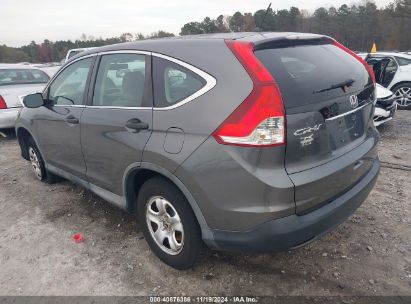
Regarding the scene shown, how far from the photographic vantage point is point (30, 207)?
413 cm

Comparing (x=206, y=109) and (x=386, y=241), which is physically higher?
(x=206, y=109)

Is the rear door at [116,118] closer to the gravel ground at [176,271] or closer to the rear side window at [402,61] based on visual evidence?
the gravel ground at [176,271]

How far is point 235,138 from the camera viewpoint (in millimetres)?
2068

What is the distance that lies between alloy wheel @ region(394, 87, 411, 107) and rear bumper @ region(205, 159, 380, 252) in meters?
7.92

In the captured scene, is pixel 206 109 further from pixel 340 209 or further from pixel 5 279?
pixel 5 279

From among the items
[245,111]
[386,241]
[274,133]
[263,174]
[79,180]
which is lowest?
[386,241]

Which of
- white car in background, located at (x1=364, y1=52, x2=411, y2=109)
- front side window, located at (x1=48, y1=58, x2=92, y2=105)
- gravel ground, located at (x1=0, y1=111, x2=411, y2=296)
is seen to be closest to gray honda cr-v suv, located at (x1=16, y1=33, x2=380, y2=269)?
gravel ground, located at (x1=0, y1=111, x2=411, y2=296)

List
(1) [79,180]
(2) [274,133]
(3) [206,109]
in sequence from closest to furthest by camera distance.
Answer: (2) [274,133]
(3) [206,109]
(1) [79,180]

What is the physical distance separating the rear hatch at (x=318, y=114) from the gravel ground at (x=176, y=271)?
74 cm

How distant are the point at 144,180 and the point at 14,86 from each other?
19.2ft

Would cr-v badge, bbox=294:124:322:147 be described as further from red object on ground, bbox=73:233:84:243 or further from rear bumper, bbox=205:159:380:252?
red object on ground, bbox=73:233:84:243

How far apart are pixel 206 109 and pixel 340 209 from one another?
114 cm

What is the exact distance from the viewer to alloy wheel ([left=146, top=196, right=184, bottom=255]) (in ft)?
8.61

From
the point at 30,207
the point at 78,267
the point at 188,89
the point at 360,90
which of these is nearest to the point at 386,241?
the point at 360,90
